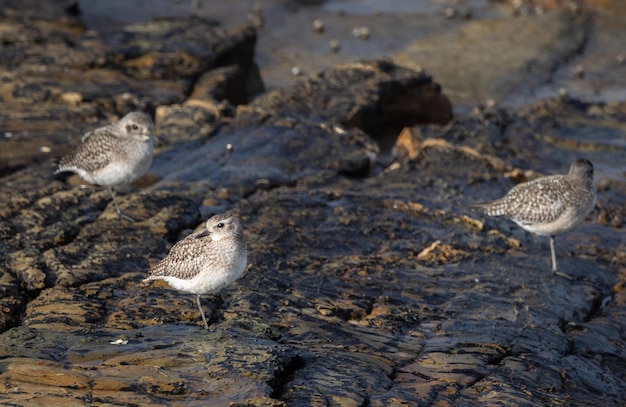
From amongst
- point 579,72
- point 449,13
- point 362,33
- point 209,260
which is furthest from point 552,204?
point 449,13

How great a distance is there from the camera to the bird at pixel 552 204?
13.3 m

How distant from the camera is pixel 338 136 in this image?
1758 centimetres

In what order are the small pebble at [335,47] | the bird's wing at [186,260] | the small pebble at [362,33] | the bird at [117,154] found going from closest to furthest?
the bird's wing at [186,260]
the bird at [117,154]
the small pebble at [335,47]
the small pebble at [362,33]

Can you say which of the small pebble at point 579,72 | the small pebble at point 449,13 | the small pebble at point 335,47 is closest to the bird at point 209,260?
the small pebble at point 579,72

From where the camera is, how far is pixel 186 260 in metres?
10.4

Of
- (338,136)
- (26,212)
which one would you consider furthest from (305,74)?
(26,212)

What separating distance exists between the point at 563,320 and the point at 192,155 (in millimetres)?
7426

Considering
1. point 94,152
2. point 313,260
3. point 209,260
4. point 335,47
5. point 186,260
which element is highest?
point 209,260

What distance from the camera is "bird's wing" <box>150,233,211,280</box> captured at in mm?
A: 10266

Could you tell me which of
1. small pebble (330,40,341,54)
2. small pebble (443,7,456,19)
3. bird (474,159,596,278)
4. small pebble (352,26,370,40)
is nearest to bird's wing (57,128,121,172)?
bird (474,159,596,278)

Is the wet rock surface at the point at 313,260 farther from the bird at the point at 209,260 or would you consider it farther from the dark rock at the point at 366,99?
the bird at the point at 209,260

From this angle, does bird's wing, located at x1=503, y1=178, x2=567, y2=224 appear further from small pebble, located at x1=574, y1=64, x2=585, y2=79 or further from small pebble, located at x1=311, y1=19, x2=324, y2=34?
small pebble, located at x1=311, y1=19, x2=324, y2=34

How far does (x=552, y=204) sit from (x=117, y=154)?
20.8ft

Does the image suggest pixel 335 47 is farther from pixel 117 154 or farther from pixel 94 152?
pixel 117 154
